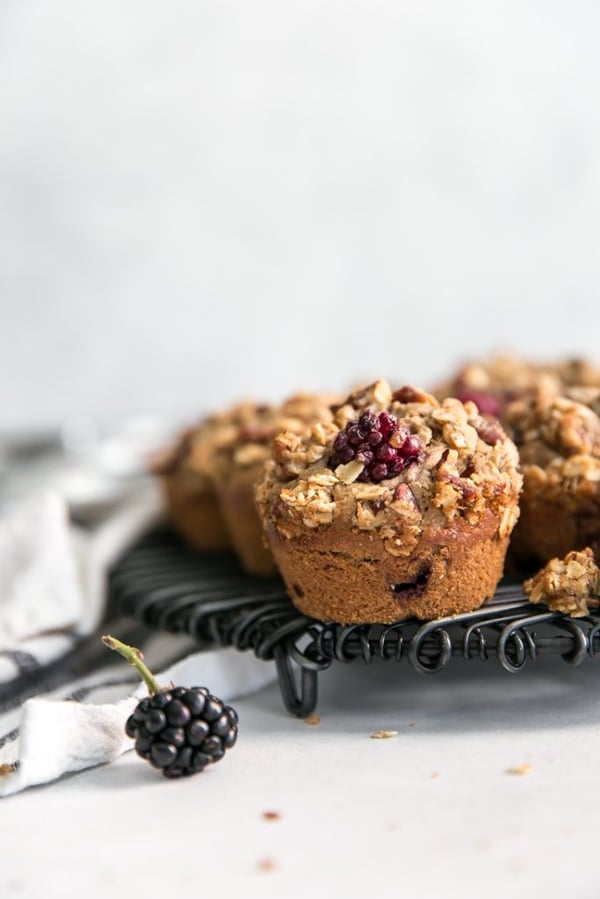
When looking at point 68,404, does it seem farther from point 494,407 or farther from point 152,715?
point 152,715

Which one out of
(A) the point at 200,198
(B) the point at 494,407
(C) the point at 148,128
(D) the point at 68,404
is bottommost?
(D) the point at 68,404

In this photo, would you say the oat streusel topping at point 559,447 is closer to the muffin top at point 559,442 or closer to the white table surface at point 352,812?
the muffin top at point 559,442

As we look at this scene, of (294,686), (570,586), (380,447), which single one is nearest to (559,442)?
(570,586)

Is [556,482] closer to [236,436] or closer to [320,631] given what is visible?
[320,631]

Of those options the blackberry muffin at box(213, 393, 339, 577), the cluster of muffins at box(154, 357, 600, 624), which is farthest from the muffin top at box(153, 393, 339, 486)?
the cluster of muffins at box(154, 357, 600, 624)

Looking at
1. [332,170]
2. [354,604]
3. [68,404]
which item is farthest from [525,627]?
[68,404]

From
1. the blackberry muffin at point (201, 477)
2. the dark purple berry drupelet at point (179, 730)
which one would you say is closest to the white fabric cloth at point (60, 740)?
the dark purple berry drupelet at point (179, 730)
